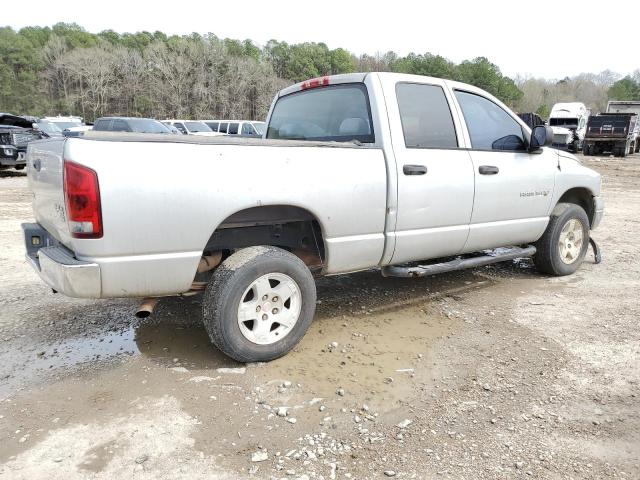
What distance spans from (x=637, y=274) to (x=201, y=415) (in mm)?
5215

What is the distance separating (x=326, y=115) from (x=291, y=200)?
Answer: 4.53 ft

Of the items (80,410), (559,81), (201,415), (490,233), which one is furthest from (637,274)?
(559,81)

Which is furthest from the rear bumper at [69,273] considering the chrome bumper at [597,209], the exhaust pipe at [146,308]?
the chrome bumper at [597,209]

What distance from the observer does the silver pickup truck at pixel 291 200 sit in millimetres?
2762

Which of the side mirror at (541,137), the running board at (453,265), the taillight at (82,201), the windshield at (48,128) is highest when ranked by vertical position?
Answer: the windshield at (48,128)

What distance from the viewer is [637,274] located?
5.59 m

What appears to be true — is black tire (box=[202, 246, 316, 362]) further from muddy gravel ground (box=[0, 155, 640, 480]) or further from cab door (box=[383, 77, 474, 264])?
cab door (box=[383, 77, 474, 264])

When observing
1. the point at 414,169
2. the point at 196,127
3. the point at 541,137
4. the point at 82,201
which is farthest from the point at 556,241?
the point at 196,127

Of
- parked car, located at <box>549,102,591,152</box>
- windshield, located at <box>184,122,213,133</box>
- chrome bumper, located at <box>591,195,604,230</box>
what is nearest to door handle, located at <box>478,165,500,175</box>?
chrome bumper, located at <box>591,195,604,230</box>

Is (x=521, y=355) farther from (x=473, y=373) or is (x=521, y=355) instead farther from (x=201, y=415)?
(x=201, y=415)

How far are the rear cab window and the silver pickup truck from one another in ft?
0.05

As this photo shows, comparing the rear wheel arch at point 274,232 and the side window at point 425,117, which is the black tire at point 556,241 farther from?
the rear wheel arch at point 274,232

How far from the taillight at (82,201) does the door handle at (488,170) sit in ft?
10.1

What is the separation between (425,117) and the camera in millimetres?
4059
